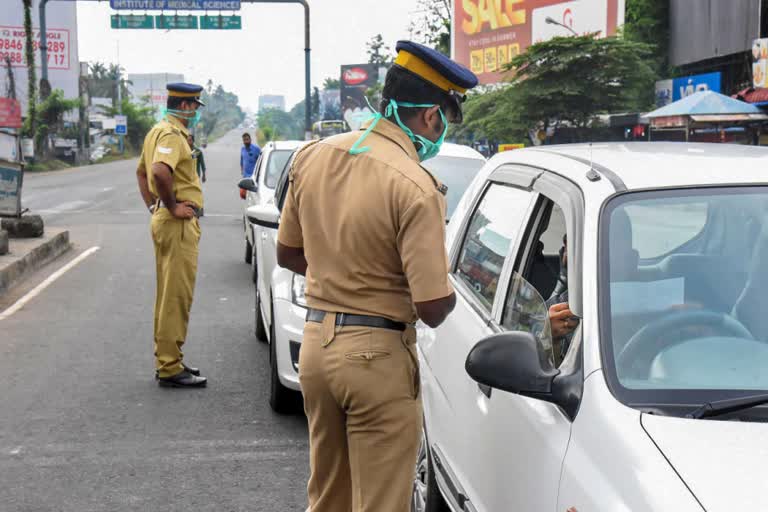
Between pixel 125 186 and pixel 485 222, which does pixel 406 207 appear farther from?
pixel 125 186

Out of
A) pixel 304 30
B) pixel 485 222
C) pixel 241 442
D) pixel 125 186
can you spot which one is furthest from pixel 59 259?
pixel 125 186

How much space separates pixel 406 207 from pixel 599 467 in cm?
93

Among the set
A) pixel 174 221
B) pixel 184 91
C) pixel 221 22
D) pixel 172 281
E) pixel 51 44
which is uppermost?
pixel 51 44

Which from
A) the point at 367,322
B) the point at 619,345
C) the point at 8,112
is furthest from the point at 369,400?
→ the point at 8,112

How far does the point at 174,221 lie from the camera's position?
6422 mm

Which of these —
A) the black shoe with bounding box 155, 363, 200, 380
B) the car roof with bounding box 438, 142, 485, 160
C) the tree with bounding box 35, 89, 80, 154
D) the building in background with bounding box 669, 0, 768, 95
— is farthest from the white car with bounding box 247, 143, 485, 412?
the tree with bounding box 35, 89, 80, 154

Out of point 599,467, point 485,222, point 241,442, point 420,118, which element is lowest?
point 241,442

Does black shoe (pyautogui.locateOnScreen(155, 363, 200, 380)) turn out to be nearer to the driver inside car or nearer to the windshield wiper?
the driver inside car

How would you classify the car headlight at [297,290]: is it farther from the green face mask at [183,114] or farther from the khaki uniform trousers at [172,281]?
the green face mask at [183,114]

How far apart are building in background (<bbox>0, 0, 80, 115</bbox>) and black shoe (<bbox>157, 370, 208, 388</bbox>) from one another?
185 feet

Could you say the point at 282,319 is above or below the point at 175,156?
below

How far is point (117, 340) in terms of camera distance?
26.8ft

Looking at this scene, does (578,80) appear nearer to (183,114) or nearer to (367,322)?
(183,114)

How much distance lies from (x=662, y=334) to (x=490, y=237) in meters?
1.18
